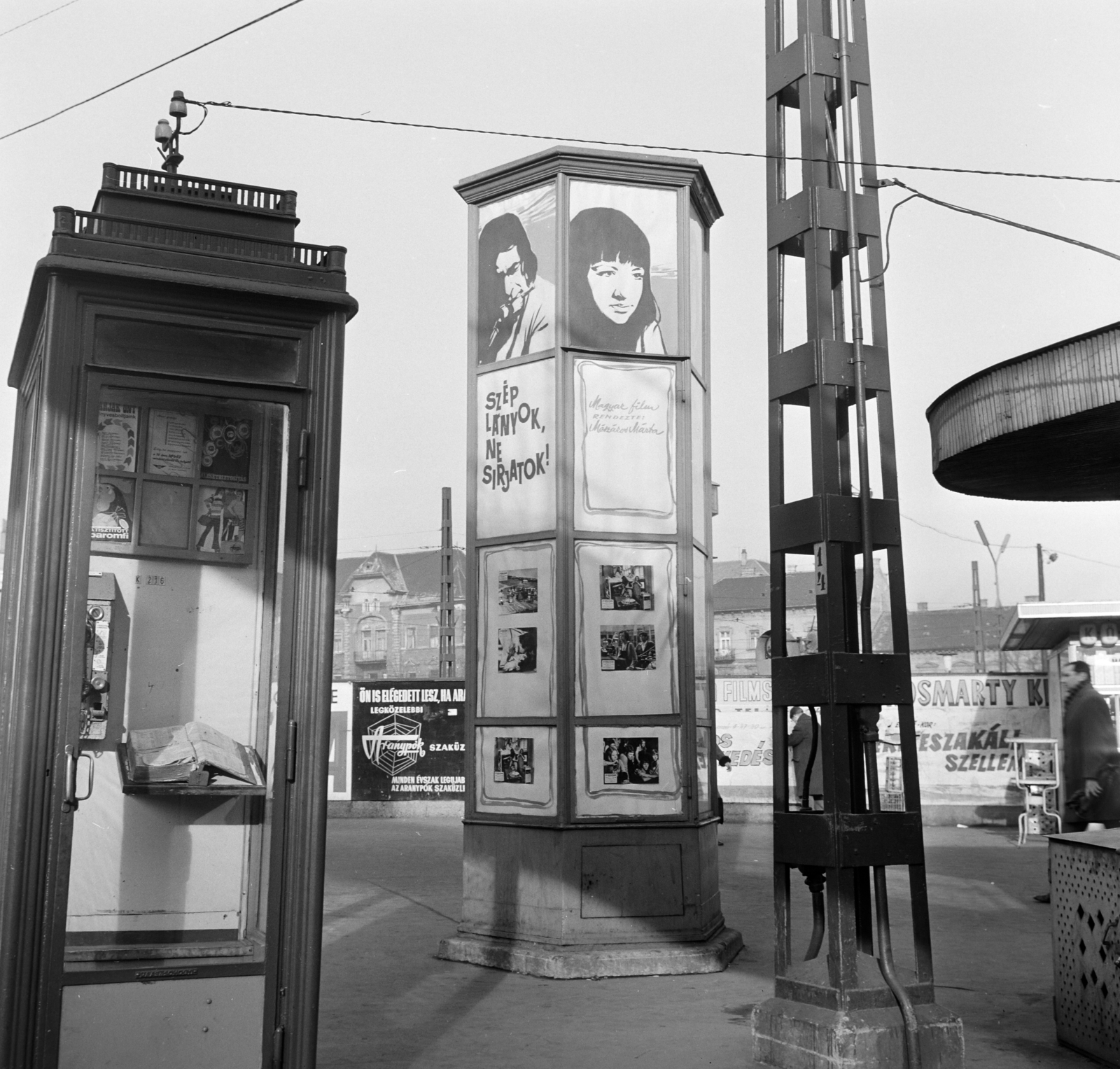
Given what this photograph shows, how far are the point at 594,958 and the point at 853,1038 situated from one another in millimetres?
2811

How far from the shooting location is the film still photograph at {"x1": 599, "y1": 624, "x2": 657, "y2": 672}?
28.3 feet

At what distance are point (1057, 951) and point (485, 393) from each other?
5280mm

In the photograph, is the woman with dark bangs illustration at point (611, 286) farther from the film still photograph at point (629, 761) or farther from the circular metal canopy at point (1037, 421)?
the circular metal canopy at point (1037, 421)

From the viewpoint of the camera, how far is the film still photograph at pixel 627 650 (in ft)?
28.3

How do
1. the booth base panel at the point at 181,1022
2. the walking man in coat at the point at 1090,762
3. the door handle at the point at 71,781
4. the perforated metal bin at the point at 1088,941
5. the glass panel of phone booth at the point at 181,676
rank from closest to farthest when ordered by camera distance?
1. the door handle at the point at 71,781
2. the booth base panel at the point at 181,1022
3. the glass panel of phone booth at the point at 181,676
4. the perforated metal bin at the point at 1088,941
5. the walking man in coat at the point at 1090,762

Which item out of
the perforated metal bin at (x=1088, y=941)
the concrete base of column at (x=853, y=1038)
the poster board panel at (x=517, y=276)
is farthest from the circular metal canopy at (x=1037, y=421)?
the poster board panel at (x=517, y=276)

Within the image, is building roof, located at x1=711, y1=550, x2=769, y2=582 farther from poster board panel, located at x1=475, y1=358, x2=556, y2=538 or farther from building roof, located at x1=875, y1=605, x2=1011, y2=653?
poster board panel, located at x1=475, y1=358, x2=556, y2=538

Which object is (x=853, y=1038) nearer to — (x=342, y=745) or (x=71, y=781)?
(x=71, y=781)

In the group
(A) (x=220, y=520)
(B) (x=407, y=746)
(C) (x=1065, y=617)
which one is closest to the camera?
(A) (x=220, y=520)

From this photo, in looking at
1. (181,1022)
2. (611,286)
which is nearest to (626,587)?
(611,286)

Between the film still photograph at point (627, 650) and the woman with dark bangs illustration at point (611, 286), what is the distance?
1.99m

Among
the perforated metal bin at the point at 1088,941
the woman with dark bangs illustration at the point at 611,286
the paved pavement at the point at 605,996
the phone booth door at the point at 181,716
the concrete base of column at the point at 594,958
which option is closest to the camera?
the phone booth door at the point at 181,716

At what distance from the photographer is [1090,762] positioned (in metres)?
9.80

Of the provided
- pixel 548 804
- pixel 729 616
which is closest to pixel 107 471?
pixel 548 804
